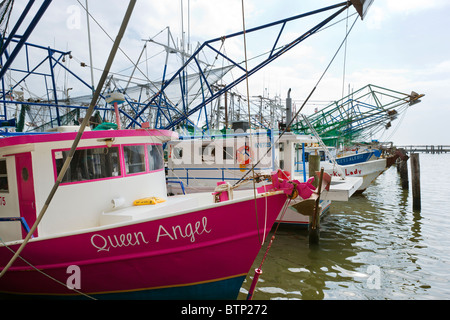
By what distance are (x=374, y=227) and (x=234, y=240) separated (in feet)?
31.4

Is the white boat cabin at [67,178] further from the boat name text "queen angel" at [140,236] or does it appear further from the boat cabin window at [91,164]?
the boat name text "queen angel" at [140,236]

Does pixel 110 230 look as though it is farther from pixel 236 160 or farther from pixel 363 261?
pixel 236 160

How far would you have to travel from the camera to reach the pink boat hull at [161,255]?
15.0 feet

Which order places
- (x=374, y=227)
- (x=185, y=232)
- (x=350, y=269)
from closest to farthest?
(x=185, y=232)
(x=350, y=269)
(x=374, y=227)

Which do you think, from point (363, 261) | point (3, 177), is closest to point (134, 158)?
point (3, 177)

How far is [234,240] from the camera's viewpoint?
4.81 metres

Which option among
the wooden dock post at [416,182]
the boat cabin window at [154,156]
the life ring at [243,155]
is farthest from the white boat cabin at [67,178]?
the wooden dock post at [416,182]

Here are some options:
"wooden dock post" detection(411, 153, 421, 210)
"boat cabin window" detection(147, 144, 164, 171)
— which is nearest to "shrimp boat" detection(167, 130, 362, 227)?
"boat cabin window" detection(147, 144, 164, 171)

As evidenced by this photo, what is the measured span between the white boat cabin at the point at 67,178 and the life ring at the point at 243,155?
725 centimetres
